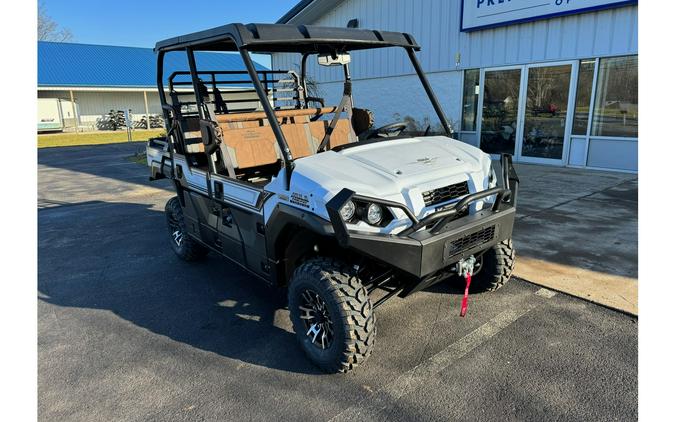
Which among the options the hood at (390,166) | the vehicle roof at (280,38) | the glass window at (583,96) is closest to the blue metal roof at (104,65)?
the glass window at (583,96)

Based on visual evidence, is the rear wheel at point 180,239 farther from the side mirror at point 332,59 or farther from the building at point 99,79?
the building at point 99,79

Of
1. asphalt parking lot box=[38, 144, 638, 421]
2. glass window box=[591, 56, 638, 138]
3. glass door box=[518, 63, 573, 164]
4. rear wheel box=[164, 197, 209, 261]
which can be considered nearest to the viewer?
asphalt parking lot box=[38, 144, 638, 421]

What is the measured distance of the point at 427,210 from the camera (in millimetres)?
Answer: 2707

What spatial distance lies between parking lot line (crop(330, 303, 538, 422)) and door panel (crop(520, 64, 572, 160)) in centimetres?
740

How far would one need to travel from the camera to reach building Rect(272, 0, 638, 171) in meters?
8.73

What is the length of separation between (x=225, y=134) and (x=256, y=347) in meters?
1.78

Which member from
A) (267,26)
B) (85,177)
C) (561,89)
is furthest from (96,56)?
(267,26)

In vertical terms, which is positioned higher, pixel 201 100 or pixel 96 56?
pixel 96 56

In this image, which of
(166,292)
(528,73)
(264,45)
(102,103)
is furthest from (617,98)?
(102,103)

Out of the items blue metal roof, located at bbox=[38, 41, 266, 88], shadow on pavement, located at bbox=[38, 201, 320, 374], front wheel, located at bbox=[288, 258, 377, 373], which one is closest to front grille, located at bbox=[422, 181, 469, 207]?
front wheel, located at bbox=[288, 258, 377, 373]

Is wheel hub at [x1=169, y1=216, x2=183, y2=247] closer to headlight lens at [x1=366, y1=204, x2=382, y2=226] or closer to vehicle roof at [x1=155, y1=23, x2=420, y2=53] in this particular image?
vehicle roof at [x1=155, y1=23, x2=420, y2=53]

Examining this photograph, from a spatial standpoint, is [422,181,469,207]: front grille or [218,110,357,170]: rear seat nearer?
[422,181,469,207]: front grille

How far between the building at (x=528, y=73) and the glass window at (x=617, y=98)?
2cm

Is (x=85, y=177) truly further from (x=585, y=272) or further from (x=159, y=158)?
(x=585, y=272)
